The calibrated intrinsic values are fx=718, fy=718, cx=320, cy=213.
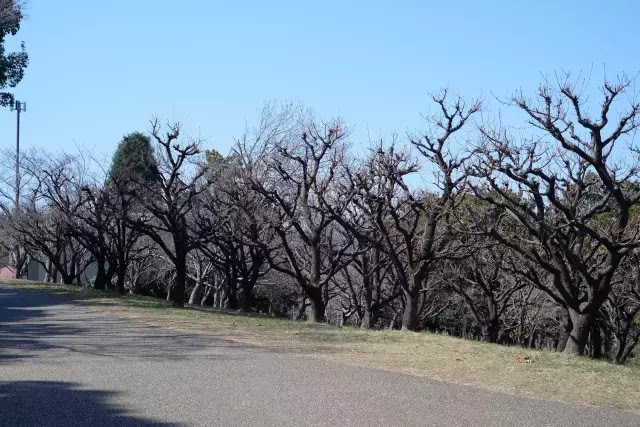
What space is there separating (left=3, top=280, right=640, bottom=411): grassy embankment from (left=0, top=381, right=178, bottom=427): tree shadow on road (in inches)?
172

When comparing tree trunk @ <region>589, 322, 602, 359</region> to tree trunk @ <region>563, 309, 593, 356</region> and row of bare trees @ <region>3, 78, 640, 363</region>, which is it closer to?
row of bare trees @ <region>3, 78, 640, 363</region>

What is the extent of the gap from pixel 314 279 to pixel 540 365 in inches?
462

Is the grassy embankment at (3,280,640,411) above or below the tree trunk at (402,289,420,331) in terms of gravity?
below

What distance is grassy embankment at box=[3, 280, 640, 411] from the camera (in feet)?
30.9

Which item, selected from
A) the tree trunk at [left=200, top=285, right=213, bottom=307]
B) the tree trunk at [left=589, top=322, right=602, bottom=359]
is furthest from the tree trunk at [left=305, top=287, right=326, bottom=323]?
the tree trunk at [left=200, top=285, right=213, bottom=307]

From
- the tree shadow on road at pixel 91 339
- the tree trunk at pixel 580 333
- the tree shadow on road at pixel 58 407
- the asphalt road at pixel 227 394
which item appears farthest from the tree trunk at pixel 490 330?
the tree shadow on road at pixel 58 407

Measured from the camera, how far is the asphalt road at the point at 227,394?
7434 mm

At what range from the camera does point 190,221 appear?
99.2ft

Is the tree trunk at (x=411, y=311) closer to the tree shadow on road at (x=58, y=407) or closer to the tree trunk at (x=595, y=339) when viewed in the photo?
the tree trunk at (x=595, y=339)

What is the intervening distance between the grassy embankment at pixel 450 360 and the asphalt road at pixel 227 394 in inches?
24.2

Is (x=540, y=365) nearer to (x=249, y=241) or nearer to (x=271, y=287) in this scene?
(x=249, y=241)

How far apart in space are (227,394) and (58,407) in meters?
1.89

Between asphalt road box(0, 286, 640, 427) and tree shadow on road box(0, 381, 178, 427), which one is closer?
tree shadow on road box(0, 381, 178, 427)

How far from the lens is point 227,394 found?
8.51 metres
